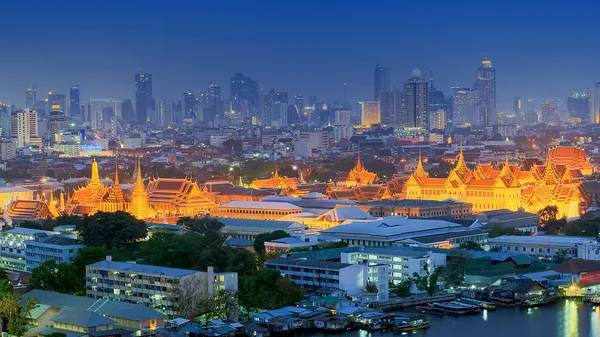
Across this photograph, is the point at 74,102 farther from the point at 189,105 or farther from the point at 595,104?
the point at 595,104

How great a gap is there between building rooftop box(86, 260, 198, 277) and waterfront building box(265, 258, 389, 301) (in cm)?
213

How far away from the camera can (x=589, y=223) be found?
30.8m

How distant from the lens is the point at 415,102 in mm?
97188

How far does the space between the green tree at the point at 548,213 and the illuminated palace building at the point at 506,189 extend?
1188 mm

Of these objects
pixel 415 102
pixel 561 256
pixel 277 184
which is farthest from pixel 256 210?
pixel 415 102

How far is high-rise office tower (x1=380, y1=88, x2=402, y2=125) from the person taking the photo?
4389 inches

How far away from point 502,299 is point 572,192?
15.6 m

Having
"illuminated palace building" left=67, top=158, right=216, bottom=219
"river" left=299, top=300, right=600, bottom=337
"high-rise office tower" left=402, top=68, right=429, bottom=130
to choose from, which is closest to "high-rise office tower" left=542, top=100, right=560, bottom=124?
"high-rise office tower" left=402, top=68, right=429, bottom=130

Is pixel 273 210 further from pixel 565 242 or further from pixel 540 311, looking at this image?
pixel 540 311

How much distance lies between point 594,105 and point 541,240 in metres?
91.4

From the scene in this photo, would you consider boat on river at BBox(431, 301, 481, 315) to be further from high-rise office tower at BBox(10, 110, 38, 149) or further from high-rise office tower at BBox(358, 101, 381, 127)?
high-rise office tower at BBox(358, 101, 381, 127)

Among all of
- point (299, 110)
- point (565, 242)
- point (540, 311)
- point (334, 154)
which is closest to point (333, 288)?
point (540, 311)

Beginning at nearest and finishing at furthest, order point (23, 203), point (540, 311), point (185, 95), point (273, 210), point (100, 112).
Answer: point (540, 311) → point (273, 210) → point (23, 203) → point (100, 112) → point (185, 95)

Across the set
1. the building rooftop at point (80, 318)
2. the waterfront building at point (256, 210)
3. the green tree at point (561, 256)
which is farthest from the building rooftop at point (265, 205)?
the building rooftop at point (80, 318)
